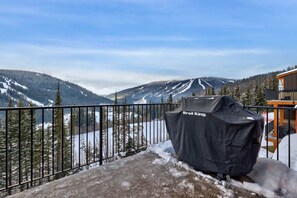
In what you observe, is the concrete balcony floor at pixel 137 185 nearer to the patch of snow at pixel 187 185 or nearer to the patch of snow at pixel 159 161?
the patch of snow at pixel 187 185

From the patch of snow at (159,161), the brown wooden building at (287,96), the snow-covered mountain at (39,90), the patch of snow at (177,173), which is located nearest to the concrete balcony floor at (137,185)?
the patch of snow at (177,173)

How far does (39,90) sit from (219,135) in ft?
292

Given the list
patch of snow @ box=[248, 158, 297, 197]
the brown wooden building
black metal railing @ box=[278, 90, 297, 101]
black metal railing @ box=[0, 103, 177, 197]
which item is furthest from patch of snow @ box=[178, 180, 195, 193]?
black metal railing @ box=[278, 90, 297, 101]

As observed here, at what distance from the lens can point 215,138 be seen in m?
2.43

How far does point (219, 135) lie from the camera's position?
2393 mm

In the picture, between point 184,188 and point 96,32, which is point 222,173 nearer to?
point 184,188

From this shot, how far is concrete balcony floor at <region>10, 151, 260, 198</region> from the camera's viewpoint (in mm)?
2248

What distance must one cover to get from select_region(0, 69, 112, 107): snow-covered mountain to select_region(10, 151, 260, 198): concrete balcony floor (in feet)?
182

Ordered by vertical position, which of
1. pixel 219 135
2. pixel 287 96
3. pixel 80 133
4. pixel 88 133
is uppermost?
pixel 287 96

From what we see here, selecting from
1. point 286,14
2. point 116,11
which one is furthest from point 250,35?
point 116,11

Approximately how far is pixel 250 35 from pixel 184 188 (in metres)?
8.85

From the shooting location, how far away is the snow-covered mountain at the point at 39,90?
6575 centimetres

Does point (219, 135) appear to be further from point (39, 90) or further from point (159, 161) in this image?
point (39, 90)

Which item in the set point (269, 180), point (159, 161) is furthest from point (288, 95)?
point (159, 161)
